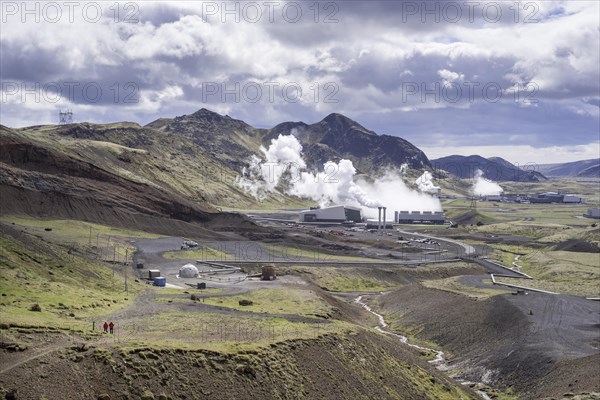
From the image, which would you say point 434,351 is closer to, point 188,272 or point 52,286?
point 188,272

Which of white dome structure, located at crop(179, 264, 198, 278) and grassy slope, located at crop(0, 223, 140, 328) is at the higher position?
grassy slope, located at crop(0, 223, 140, 328)

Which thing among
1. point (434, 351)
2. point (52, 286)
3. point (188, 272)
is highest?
point (52, 286)

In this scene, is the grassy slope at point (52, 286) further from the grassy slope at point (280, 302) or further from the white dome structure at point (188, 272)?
the grassy slope at point (280, 302)

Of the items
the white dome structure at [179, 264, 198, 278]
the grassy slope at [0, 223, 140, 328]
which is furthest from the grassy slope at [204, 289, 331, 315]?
the white dome structure at [179, 264, 198, 278]

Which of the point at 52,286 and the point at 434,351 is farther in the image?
the point at 434,351

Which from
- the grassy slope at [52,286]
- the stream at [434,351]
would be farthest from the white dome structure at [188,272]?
the stream at [434,351]

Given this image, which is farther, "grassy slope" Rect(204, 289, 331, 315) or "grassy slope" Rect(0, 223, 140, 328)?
"grassy slope" Rect(204, 289, 331, 315)

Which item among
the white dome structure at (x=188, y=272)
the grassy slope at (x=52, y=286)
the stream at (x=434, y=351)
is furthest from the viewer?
the white dome structure at (x=188, y=272)

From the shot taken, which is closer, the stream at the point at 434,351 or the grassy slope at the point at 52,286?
the grassy slope at the point at 52,286

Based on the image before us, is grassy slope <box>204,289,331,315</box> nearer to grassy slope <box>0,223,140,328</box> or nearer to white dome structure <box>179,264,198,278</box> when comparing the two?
grassy slope <box>0,223,140,328</box>

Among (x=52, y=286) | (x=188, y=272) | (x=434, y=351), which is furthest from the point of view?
(x=188, y=272)

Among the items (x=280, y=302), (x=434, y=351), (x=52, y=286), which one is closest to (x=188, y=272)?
(x=280, y=302)

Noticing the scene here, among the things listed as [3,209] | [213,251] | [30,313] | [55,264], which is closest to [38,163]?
[3,209]

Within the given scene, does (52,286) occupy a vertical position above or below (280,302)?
above
